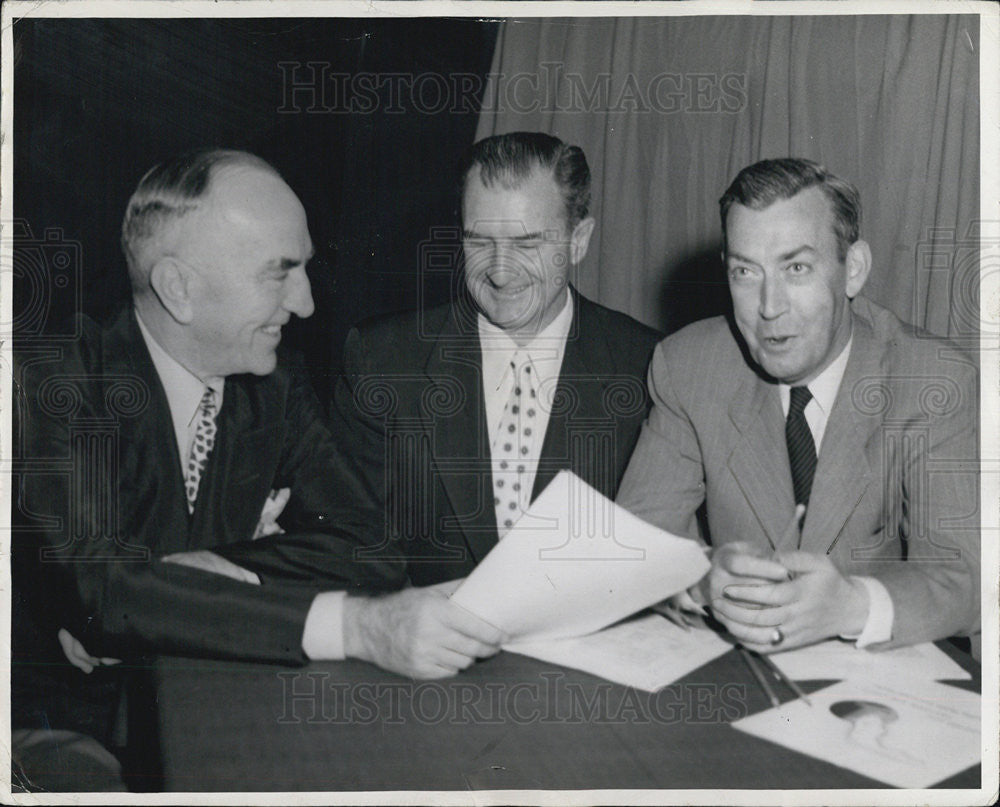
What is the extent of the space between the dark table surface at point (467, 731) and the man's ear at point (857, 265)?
2.29 ft

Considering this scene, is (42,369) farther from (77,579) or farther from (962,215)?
(962,215)

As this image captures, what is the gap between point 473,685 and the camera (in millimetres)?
1809

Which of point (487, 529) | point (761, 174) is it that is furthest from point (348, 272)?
point (761, 174)

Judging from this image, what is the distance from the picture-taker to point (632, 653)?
176cm

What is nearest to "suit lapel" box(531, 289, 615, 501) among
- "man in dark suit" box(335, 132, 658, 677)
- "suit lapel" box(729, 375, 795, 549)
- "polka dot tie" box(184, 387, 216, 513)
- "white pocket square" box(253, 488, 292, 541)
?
"man in dark suit" box(335, 132, 658, 677)

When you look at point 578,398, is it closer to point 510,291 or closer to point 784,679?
point 510,291

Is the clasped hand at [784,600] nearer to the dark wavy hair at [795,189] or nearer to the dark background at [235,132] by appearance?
the dark wavy hair at [795,189]

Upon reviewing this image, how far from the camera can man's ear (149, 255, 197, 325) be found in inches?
77.3

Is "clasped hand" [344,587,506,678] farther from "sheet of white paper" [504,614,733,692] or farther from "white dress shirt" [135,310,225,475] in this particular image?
"white dress shirt" [135,310,225,475]

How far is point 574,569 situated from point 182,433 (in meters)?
0.82

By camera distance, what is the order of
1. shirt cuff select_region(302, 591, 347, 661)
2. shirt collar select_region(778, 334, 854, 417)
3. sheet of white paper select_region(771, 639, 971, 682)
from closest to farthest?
sheet of white paper select_region(771, 639, 971, 682)
shirt cuff select_region(302, 591, 347, 661)
shirt collar select_region(778, 334, 854, 417)

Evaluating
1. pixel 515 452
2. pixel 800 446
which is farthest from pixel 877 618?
pixel 515 452

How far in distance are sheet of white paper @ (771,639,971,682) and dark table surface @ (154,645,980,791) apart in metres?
0.04

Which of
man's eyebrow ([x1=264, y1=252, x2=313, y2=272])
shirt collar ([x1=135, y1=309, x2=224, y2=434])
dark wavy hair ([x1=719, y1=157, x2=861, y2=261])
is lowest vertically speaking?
shirt collar ([x1=135, y1=309, x2=224, y2=434])
